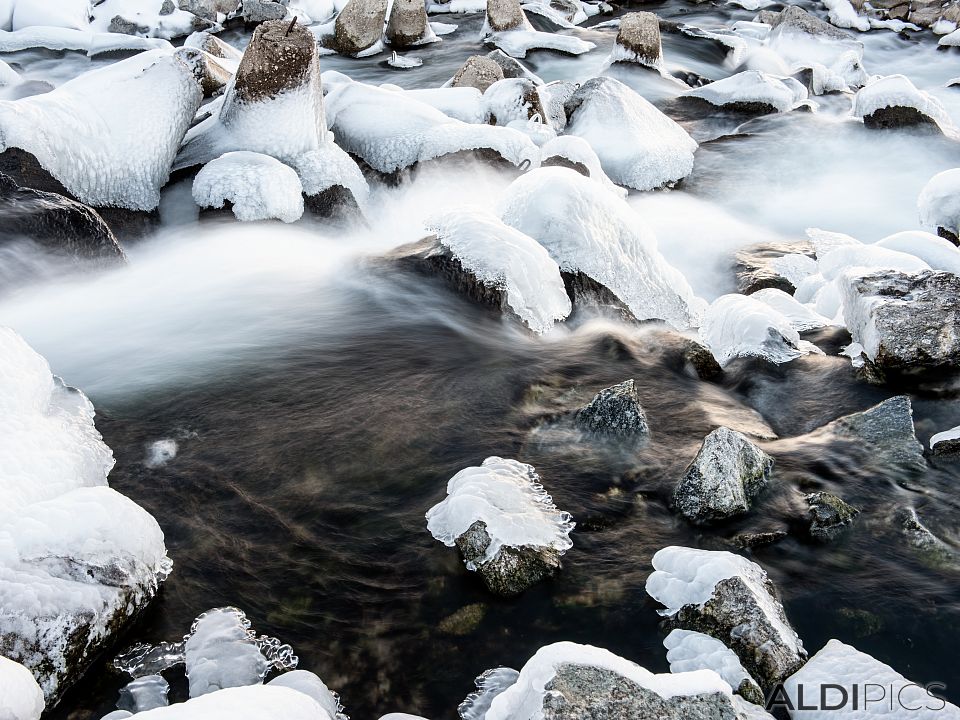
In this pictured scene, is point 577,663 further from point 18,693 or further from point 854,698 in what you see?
point 18,693

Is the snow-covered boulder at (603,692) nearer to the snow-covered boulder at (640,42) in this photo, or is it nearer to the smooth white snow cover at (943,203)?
the smooth white snow cover at (943,203)

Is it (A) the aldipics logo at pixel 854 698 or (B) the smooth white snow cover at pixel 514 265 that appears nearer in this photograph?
(A) the aldipics logo at pixel 854 698

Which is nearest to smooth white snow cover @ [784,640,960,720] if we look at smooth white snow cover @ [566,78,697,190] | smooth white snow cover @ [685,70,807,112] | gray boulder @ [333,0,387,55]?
smooth white snow cover @ [566,78,697,190]

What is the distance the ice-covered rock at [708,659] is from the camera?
2.27 meters

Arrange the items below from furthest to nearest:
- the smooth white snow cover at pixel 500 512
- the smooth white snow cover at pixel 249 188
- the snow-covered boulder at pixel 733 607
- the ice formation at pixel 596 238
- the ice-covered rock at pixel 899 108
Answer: the ice-covered rock at pixel 899 108
the smooth white snow cover at pixel 249 188
the ice formation at pixel 596 238
the smooth white snow cover at pixel 500 512
the snow-covered boulder at pixel 733 607

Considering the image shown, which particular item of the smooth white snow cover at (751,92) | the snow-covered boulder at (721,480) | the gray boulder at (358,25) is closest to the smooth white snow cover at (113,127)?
the snow-covered boulder at (721,480)

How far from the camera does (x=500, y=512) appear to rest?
9.21ft

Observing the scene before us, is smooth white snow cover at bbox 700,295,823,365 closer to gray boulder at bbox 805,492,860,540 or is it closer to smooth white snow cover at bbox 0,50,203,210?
gray boulder at bbox 805,492,860,540

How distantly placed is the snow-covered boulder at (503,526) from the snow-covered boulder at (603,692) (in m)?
0.50

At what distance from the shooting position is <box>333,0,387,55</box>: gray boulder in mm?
12062

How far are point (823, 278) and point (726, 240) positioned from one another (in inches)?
63.2

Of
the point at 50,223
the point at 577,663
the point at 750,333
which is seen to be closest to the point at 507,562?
the point at 577,663

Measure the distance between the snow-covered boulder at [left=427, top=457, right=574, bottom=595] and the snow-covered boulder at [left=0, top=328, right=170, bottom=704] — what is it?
Answer: 102 centimetres

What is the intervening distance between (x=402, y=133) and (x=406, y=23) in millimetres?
6543
